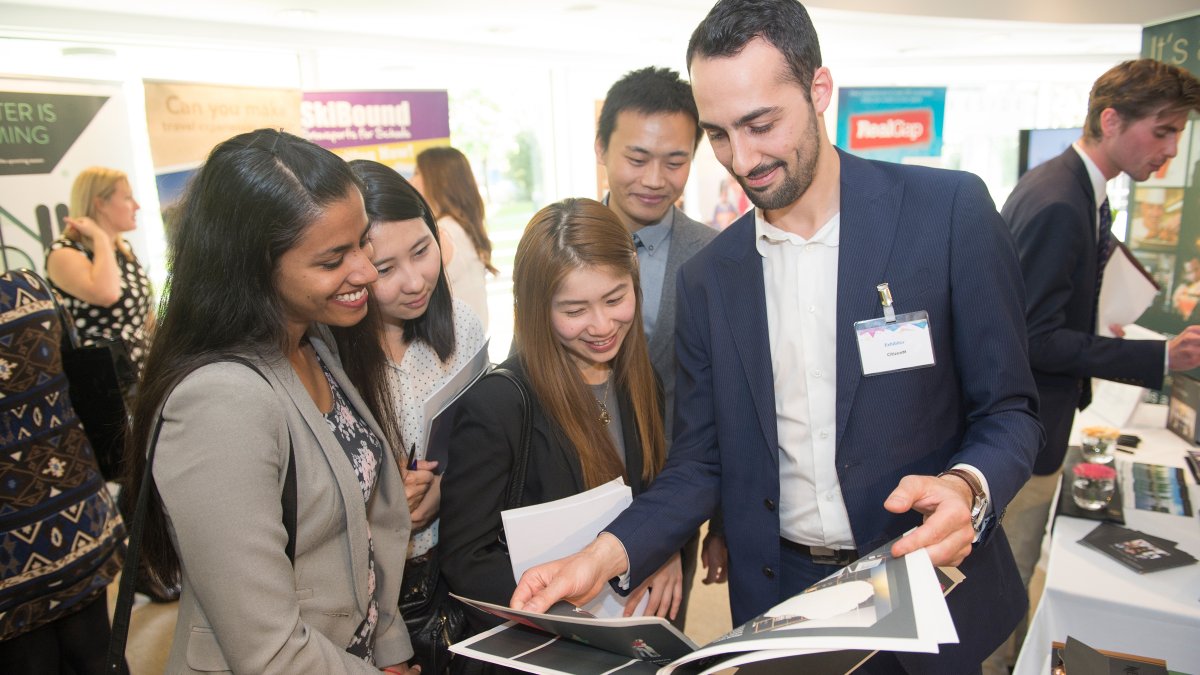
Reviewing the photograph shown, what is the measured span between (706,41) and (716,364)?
1.96 feet

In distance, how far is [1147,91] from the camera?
8.16 ft

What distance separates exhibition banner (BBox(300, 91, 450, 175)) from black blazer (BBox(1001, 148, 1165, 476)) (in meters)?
4.51

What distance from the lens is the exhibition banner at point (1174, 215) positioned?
3049mm

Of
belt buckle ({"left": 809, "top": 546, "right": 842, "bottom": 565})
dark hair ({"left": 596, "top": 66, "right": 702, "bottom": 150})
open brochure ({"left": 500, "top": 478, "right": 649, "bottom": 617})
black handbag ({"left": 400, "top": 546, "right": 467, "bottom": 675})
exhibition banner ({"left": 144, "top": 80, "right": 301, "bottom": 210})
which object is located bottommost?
black handbag ({"left": 400, "top": 546, "right": 467, "bottom": 675})

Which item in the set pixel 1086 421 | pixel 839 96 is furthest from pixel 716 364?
pixel 839 96

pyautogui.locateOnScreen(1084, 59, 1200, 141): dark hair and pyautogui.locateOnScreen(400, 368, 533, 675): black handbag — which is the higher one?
pyautogui.locateOnScreen(1084, 59, 1200, 141): dark hair

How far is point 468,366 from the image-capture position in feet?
5.51

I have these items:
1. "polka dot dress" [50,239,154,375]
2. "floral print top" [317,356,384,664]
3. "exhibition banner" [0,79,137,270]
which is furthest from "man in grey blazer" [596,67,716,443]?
"exhibition banner" [0,79,137,270]

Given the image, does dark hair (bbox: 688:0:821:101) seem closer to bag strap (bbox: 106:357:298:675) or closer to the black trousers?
bag strap (bbox: 106:357:298:675)

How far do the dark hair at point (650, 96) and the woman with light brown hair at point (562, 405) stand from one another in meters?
0.69

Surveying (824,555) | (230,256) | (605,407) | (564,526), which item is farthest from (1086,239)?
(230,256)

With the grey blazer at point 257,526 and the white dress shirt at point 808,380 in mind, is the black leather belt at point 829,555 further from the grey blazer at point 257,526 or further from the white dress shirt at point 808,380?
the grey blazer at point 257,526

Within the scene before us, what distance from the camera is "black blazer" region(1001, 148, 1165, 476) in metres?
2.38

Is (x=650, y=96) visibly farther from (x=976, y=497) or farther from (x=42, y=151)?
(x=42, y=151)
